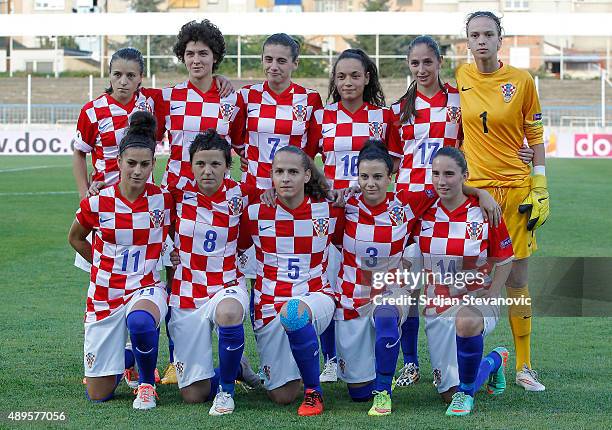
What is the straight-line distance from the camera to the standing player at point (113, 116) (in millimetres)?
5645

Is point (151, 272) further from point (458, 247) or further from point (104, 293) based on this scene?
point (458, 247)

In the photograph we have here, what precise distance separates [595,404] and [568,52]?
48.9m

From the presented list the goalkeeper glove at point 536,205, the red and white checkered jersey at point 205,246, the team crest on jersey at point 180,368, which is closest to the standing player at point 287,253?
the red and white checkered jersey at point 205,246

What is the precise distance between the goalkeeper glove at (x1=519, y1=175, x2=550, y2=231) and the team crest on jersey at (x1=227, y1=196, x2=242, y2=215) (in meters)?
1.47

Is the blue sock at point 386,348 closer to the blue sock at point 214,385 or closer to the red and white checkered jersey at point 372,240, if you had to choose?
the red and white checkered jersey at point 372,240

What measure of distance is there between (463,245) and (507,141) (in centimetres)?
69

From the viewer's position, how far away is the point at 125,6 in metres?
56.3

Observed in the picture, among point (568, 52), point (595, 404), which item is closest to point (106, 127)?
point (595, 404)

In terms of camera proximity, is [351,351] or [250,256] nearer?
[351,351]

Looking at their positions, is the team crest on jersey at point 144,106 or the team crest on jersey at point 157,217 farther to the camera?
the team crest on jersey at point 144,106

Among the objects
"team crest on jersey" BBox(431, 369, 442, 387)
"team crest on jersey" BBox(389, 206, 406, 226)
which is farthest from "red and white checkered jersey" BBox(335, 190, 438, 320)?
"team crest on jersey" BBox(431, 369, 442, 387)

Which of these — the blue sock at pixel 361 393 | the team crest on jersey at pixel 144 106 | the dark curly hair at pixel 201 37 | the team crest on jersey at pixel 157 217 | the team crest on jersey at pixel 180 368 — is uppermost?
the dark curly hair at pixel 201 37

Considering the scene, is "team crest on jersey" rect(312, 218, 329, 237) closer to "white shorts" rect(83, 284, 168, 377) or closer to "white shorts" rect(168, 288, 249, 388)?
"white shorts" rect(168, 288, 249, 388)

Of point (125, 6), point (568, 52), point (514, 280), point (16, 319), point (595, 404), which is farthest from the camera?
point (125, 6)
